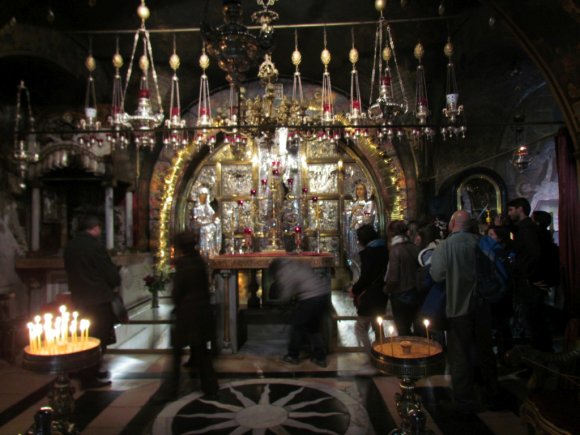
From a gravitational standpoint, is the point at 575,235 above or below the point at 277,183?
below

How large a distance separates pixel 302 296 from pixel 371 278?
84 cm

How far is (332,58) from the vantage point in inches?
415

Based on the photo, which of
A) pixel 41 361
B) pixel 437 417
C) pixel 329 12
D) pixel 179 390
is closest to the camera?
pixel 41 361

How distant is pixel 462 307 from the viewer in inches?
156

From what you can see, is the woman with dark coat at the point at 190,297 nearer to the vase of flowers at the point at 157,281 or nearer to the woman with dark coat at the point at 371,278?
the woman with dark coat at the point at 371,278

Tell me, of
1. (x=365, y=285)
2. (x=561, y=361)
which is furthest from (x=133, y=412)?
(x=561, y=361)

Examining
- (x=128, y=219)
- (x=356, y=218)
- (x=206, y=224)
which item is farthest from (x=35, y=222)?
(x=356, y=218)

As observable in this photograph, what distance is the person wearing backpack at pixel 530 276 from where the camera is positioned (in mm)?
5324

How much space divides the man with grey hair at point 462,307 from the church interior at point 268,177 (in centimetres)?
29

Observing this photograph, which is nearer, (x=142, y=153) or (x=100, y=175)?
(x=100, y=175)

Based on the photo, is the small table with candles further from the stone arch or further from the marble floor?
the stone arch

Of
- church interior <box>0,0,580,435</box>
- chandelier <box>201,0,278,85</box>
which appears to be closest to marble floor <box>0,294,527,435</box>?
church interior <box>0,0,580,435</box>

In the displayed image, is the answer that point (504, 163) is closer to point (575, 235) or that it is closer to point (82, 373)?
point (575, 235)

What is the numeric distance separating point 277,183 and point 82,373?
19.9ft
